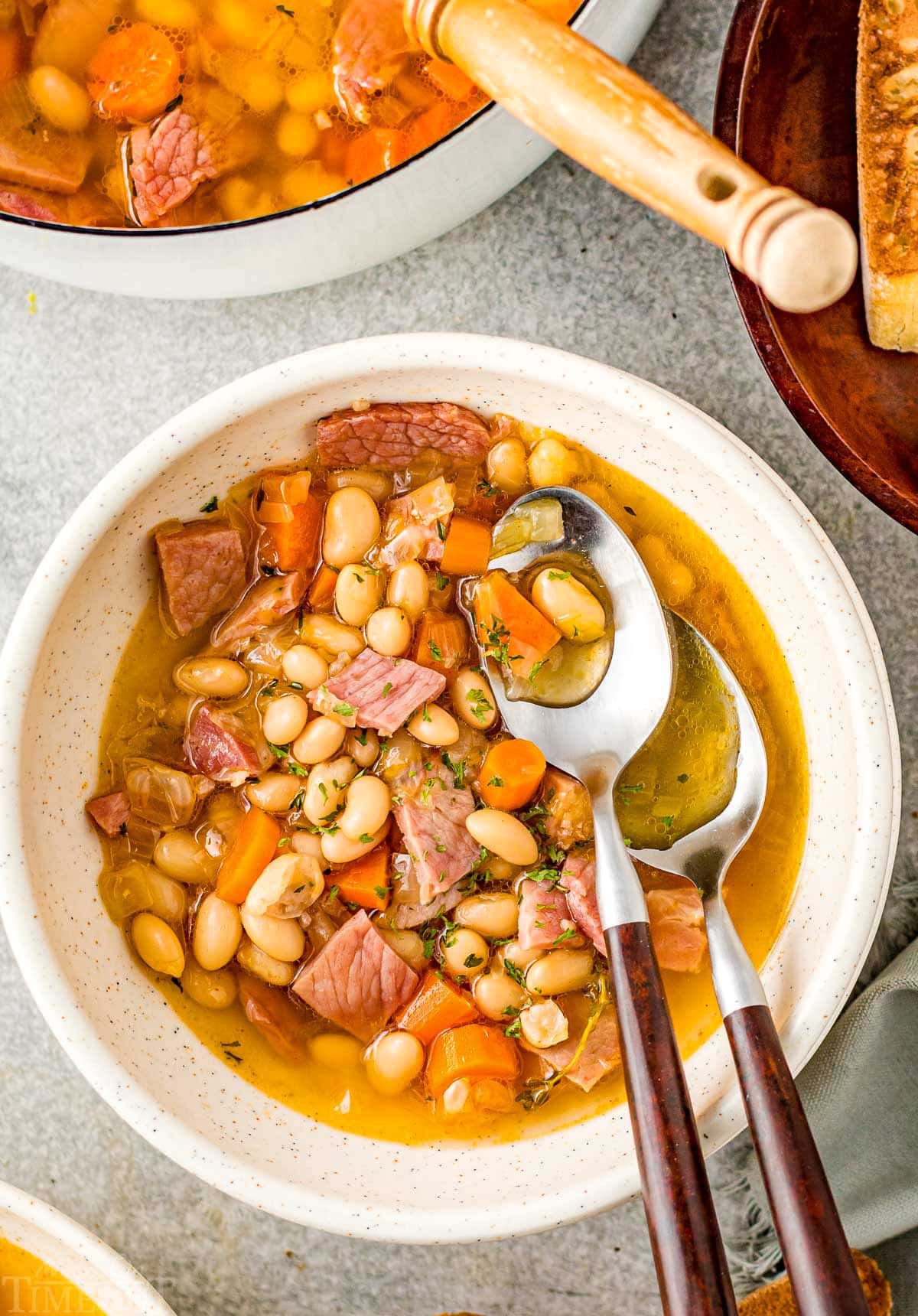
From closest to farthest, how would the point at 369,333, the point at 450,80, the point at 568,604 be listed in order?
the point at 450,80, the point at 568,604, the point at 369,333

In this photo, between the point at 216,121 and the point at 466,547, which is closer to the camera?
the point at 216,121

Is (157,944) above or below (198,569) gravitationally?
below

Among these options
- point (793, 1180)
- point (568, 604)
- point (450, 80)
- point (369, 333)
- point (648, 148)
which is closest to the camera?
point (648, 148)

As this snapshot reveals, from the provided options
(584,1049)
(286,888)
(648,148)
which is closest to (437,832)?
(286,888)

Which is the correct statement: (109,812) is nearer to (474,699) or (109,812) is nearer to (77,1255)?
(474,699)

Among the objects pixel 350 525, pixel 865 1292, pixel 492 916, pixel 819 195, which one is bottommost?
pixel 865 1292

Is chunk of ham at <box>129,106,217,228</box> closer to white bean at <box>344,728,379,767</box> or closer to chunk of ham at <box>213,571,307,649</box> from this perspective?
chunk of ham at <box>213,571,307,649</box>

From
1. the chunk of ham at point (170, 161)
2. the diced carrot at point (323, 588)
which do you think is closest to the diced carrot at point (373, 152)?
the chunk of ham at point (170, 161)
